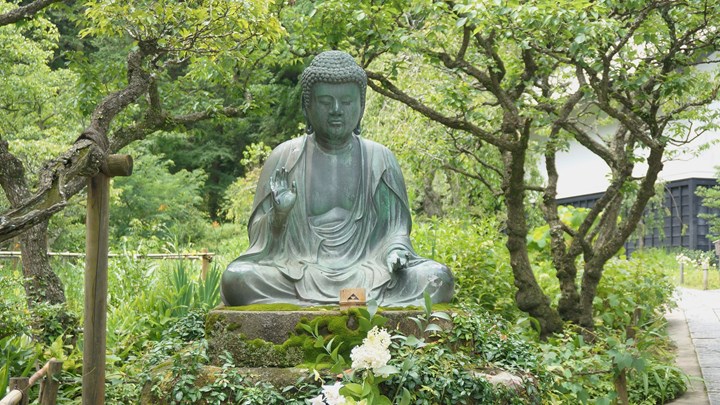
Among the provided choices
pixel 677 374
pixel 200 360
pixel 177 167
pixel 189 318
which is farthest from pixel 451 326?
pixel 177 167

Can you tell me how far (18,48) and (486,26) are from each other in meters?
7.70

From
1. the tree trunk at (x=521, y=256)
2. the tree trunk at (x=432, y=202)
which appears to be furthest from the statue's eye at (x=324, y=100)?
the tree trunk at (x=432, y=202)

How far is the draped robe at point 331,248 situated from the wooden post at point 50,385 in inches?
42.8

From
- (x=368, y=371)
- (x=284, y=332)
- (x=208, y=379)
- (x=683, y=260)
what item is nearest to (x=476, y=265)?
(x=284, y=332)

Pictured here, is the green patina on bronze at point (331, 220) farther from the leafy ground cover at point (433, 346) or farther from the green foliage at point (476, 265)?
the green foliage at point (476, 265)

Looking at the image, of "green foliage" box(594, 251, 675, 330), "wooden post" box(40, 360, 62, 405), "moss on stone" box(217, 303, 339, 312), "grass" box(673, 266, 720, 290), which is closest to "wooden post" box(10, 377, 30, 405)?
"wooden post" box(40, 360, 62, 405)

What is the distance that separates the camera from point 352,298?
4.75 metres

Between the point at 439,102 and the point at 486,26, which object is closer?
the point at 486,26

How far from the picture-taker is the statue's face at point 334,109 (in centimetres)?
550

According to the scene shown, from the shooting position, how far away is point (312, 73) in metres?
5.47

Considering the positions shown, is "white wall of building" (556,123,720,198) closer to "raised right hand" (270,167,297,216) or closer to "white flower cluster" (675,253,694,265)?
"white flower cluster" (675,253,694,265)

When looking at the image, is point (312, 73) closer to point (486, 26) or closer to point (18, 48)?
point (486, 26)

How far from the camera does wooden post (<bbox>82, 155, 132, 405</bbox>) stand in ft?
13.9

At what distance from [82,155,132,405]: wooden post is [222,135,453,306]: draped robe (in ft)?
3.11
